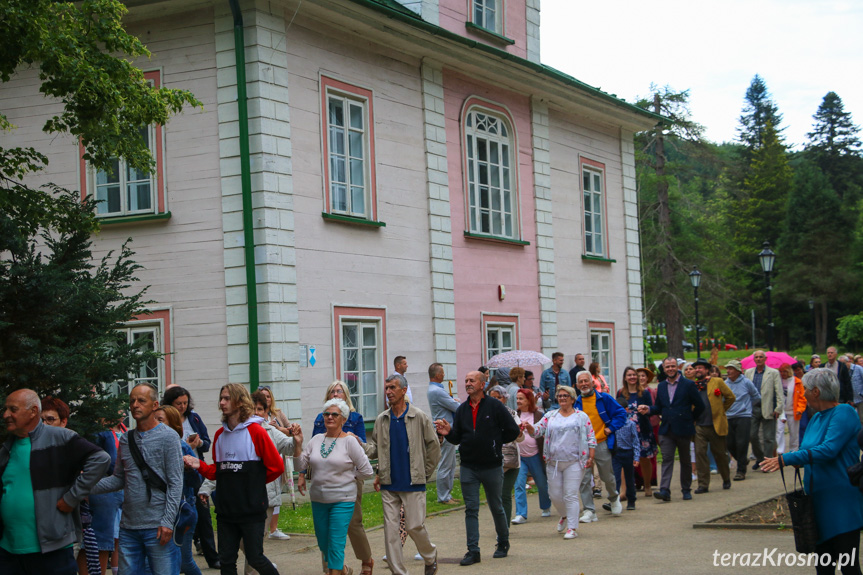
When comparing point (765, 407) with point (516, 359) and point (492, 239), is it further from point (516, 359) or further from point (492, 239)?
point (492, 239)

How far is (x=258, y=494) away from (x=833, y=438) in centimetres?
447

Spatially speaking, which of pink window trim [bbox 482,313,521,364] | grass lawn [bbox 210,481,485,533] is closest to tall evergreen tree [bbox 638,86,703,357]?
pink window trim [bbox 482,313,521,364]

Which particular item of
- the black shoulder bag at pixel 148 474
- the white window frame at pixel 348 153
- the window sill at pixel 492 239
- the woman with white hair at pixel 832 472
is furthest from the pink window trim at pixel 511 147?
the black shoulder bag at pixel 148 474

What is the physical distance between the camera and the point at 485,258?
2011 cm

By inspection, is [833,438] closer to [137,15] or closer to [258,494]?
[258,494]

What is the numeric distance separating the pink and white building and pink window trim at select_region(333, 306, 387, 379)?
0.04 m

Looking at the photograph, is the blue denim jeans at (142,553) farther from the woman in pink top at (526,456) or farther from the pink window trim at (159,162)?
the pink window trim at (159,162)

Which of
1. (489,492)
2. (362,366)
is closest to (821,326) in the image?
(362,366)

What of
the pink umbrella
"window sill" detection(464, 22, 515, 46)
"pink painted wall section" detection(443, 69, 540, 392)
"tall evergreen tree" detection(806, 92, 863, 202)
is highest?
"tall evergreen tree" detection(806, 92, 863, 202)

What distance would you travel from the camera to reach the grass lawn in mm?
12852

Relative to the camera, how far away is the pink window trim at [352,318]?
53.0ft

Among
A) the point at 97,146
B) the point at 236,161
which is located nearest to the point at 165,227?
the point at 236,161

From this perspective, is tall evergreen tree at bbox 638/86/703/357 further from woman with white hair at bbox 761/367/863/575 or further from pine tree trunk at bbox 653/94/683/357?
woman with white hair at bbox 761/367/863/575

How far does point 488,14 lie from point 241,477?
15.3m
